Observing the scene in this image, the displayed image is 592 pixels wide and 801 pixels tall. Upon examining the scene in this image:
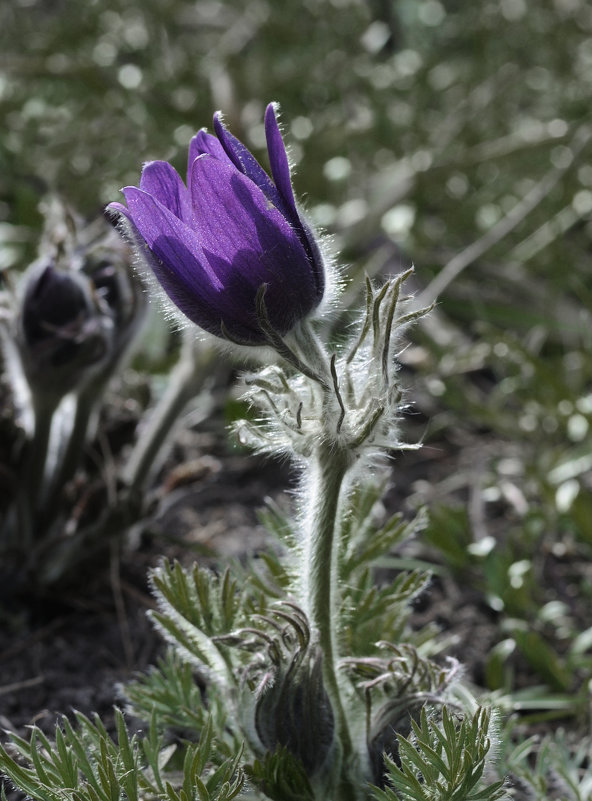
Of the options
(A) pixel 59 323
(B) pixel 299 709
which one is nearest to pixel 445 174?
(A) pixel 59 323

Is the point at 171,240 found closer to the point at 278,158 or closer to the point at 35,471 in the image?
the point at 278,158

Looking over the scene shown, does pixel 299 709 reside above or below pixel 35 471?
below

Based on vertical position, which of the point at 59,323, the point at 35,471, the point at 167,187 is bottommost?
the point at 35,471

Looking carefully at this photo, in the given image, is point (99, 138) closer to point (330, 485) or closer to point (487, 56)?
point (487, 56)

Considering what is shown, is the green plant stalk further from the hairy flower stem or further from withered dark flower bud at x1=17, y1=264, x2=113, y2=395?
the hairy flower stem

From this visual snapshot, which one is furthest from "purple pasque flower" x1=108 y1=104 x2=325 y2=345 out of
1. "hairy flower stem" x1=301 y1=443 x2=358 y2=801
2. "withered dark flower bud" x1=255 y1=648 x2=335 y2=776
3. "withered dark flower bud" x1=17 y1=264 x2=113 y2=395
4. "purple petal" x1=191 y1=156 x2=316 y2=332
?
"withered dark flower bud" x1=17 y1=264 x2=113 y2=395

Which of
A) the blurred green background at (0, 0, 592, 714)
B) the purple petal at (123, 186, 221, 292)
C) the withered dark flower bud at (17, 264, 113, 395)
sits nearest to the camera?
the purple petal at (123, 186, 221, 292)

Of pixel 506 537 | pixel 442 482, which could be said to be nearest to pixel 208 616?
pixel 506 537
